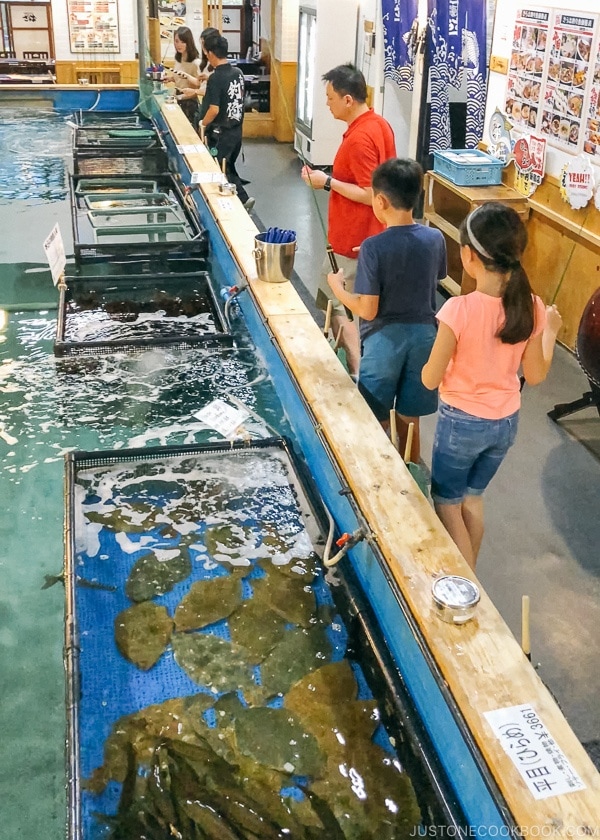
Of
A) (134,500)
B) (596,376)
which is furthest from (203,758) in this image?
(596,376)

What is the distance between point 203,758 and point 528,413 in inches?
131

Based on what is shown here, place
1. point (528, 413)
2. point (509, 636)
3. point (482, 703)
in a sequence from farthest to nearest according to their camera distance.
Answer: point (528, 413) → point (509, 636) → point (482, 703)

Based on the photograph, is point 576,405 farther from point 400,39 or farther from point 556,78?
point 400,39

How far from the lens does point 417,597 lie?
1.98m

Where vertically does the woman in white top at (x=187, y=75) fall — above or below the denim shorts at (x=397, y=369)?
above

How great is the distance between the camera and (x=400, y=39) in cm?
741

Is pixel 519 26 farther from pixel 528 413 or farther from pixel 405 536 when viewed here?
pixel 405 536

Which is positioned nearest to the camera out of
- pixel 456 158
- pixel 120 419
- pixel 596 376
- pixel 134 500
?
pixel 134 500

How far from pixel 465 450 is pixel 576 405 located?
2.26 m

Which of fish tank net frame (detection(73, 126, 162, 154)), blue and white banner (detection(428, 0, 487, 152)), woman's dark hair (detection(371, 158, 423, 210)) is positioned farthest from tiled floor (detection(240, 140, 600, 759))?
fish tank net frame (detection(73, 126, 162, 154))

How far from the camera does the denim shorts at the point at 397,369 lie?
3.04 meters

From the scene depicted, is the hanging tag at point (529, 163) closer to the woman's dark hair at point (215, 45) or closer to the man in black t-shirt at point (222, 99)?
the man in black t-shirt at point (222, 99)

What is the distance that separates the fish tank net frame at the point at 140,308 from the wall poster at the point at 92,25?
36.5 ft

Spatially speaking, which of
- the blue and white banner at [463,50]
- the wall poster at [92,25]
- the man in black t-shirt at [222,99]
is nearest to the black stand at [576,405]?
the blue and white banner at [463,50]
